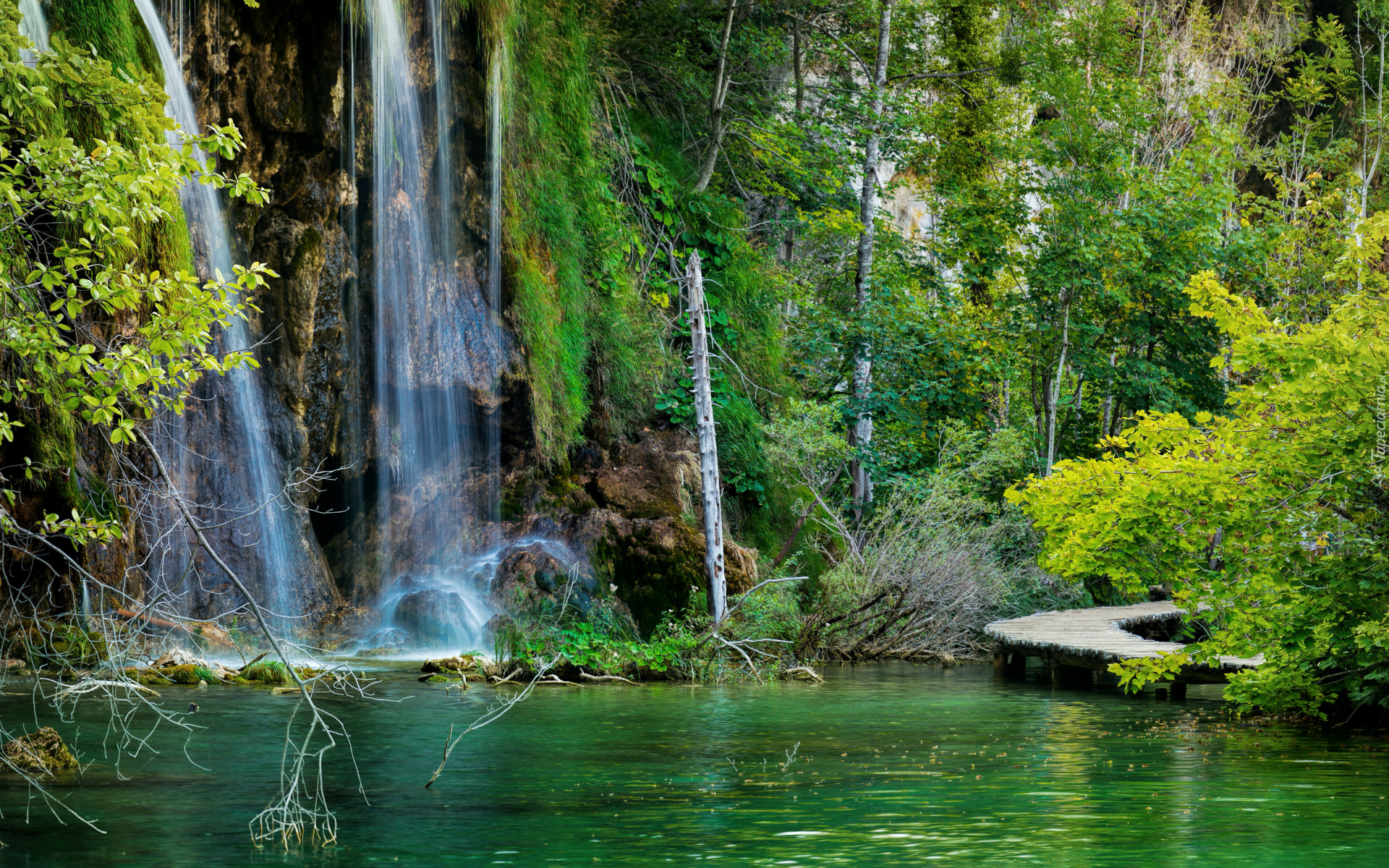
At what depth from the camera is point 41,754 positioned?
9188 millimetres

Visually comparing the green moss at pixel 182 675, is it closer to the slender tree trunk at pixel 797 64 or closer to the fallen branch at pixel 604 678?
the fallen branch at pixel 604 678

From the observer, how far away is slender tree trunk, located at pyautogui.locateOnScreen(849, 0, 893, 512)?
2608 cm

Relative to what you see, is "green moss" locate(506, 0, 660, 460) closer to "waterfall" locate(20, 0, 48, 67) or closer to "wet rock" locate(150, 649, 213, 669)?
"wet rock" locate(150, 649, 213, 669)

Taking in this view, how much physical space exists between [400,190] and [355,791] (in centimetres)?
1340

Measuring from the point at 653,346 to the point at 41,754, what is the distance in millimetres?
14978

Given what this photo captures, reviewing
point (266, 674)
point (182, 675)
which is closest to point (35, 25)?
point (182, 675)

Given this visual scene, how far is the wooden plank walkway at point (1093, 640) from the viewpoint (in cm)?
1528

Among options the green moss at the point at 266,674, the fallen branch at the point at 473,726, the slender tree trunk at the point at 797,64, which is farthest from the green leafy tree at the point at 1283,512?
the slender tree trunk at the point at 797,64

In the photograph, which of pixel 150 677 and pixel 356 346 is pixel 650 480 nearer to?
pixel 356 346

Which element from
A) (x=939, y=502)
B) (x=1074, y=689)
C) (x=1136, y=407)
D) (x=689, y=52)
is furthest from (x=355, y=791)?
(x=1136, y=407)

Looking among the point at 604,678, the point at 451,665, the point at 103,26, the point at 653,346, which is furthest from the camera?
the point at 653,346

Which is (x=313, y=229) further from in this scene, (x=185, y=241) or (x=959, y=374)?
(x=959, y=374)

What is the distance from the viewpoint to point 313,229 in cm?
1973

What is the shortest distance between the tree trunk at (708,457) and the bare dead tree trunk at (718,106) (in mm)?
6422
